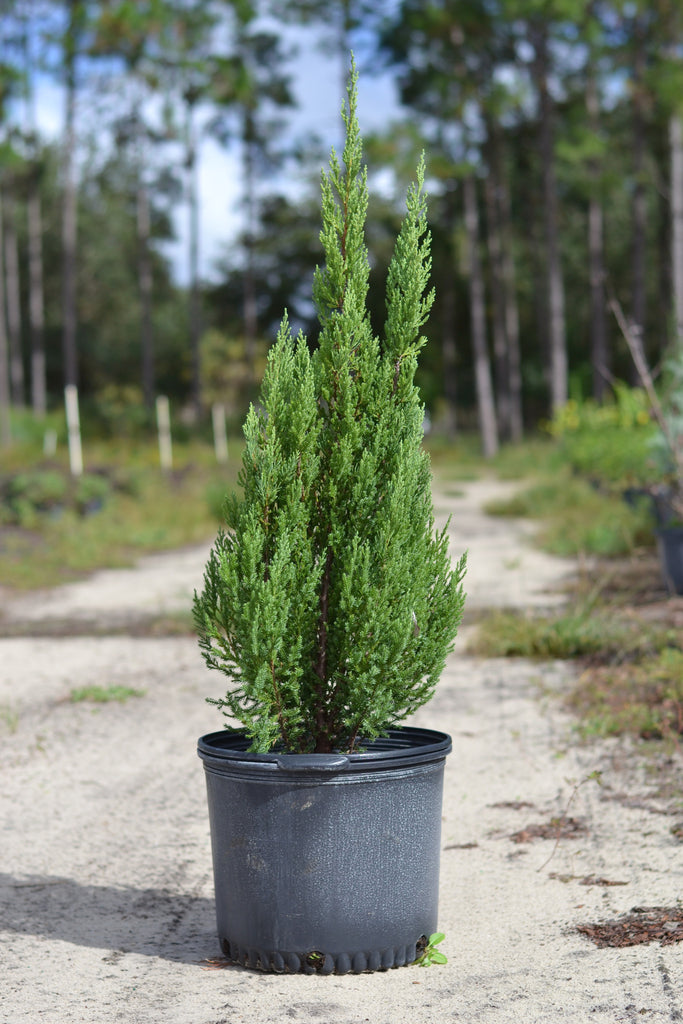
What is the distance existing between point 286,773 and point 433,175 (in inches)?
1080

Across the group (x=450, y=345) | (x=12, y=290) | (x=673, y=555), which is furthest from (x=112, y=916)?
(x=450, y=345)


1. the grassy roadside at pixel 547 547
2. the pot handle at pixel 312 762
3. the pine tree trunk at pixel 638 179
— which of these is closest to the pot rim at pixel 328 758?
the pot handle at pixel 312 762

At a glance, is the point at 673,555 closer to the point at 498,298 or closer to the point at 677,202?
the point at 677,202

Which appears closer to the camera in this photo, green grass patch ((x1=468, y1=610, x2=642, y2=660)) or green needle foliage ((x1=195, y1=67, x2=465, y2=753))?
green needle foliage ((x1=195, y1=67, x2=465, y2=753))

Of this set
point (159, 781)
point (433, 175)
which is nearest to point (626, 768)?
point (159, 781)

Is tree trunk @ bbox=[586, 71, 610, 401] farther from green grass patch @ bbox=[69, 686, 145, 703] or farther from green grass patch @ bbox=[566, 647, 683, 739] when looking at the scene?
green grass patch @ bbox=[69, 686, 145, 703]

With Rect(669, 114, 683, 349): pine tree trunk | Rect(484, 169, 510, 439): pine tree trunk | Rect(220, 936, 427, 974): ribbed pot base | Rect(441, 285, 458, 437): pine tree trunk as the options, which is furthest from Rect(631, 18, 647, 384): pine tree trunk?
Rect(220, 936, 427, 974): ribbed pot base

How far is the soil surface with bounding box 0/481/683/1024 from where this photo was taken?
10.3 ft

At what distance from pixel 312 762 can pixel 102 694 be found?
156 inches

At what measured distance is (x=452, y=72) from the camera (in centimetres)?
2992

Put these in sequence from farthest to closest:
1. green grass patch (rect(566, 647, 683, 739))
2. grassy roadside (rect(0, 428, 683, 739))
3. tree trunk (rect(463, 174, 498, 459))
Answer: tree trunk (rect(463, 174, 498, 459))
grassy roadside (rect(0, 428, 683, 739))
green grass patch (rect(566, 647, 683, 739))

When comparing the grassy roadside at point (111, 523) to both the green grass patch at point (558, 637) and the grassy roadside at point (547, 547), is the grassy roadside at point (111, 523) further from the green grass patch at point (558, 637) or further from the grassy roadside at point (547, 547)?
the green grass patch at point (558, 637)

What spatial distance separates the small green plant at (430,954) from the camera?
3436 mm

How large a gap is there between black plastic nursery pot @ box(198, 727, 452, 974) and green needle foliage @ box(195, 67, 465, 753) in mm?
170
